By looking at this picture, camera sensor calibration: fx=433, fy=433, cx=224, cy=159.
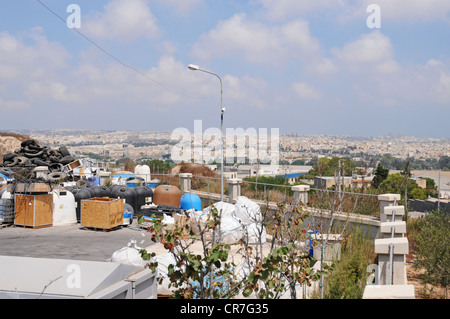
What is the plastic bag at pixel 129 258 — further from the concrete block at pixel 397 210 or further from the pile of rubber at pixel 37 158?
the pile of rubber at pixel 37 158

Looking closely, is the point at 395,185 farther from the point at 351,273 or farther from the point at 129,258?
the point at 129,258

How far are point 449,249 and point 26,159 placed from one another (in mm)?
30325

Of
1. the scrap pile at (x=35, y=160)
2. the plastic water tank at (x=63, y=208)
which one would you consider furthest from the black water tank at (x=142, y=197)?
the scrap pile at (x=35, y=160)

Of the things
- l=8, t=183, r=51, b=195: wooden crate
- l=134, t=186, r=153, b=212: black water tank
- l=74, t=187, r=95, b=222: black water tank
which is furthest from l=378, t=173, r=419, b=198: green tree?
l=8, t=183, r=51, b=195: wooden crate

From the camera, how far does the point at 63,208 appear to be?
1809 centimetres

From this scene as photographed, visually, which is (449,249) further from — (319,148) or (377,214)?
(319,148)

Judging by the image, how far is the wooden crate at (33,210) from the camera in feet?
56.4

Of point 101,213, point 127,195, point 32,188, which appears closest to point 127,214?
point 101,213

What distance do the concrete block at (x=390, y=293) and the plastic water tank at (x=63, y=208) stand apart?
51.8ft

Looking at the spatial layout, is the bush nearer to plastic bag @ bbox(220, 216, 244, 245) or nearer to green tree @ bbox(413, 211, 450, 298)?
green tree @ bbox(413, 211, 450, 298)

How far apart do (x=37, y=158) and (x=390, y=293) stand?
3232cm
